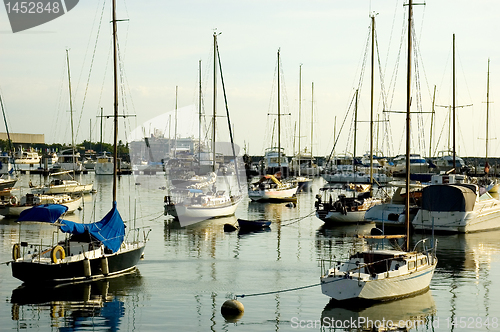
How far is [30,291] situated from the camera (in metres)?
29.4

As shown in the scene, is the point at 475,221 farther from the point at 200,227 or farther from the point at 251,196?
the point at 251,196

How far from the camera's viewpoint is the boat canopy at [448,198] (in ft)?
153

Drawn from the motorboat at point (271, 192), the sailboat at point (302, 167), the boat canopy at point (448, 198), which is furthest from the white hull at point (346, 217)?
the sailboat at point (302, 167)

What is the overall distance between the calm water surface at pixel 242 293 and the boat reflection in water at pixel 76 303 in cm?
4

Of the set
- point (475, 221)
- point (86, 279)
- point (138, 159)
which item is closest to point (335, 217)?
point (475, 221)

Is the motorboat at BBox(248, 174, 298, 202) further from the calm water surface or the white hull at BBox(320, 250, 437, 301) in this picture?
the white hull at BBox(320, 250, 437, 301)

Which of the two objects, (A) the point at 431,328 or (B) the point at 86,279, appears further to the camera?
(B) the point at 86,279

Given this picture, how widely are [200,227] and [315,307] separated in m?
27.1

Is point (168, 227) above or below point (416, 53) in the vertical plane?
below

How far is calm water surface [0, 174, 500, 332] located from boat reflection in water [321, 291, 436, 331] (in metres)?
0.05

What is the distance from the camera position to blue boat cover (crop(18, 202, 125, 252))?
30891 millimetres

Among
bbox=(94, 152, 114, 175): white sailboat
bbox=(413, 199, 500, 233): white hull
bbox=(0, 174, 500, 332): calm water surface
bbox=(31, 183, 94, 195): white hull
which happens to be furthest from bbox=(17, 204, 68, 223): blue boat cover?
bbox=(94, 152, 114, 175): white sailboat

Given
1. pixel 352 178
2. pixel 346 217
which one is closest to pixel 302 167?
pixel 352 178

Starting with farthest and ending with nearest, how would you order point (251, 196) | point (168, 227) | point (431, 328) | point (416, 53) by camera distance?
point (251, 196), point (168, 227), point (416, 53), point (431, 328)
